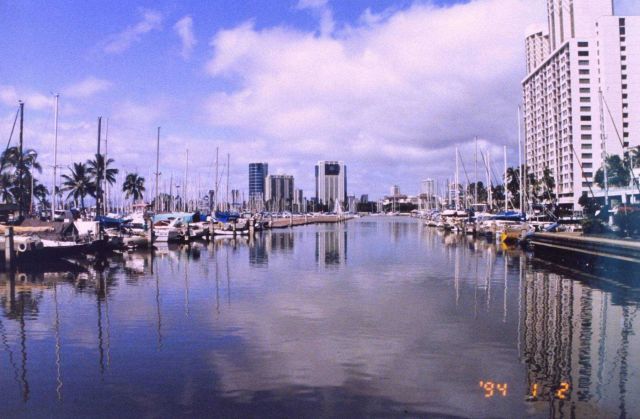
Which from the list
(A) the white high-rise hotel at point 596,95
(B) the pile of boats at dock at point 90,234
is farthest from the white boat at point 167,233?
(A) the white high-rise hotel at point 596,95

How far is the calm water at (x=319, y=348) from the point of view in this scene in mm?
13117

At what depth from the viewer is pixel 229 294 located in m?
29.7

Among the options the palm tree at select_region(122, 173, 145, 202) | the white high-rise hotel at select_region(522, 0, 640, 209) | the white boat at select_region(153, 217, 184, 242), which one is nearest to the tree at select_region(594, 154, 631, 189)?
the white high-rise hotel at select_region(522, 0, 640, 209)

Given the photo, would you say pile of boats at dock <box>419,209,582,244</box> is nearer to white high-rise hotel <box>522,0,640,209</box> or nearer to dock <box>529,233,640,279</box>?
dock <box>529,233,640,279</box>

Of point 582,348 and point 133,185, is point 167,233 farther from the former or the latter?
point 133,185

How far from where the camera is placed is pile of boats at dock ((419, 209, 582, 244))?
2778 inches

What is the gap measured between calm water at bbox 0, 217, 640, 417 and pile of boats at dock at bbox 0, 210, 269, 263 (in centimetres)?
970

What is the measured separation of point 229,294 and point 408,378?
53.5 feet

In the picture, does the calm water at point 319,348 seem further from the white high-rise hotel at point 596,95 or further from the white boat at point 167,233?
the white high-rise hotel at point 596,95

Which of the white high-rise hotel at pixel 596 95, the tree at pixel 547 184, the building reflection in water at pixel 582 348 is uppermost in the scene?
the white high-rise hotel at pixel 596 95

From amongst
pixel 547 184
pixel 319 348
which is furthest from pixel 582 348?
pixel 547 184

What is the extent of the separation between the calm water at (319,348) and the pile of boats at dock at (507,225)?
36.6 m

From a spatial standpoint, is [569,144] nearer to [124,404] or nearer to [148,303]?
[148,303]

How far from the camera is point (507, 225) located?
79.0m
